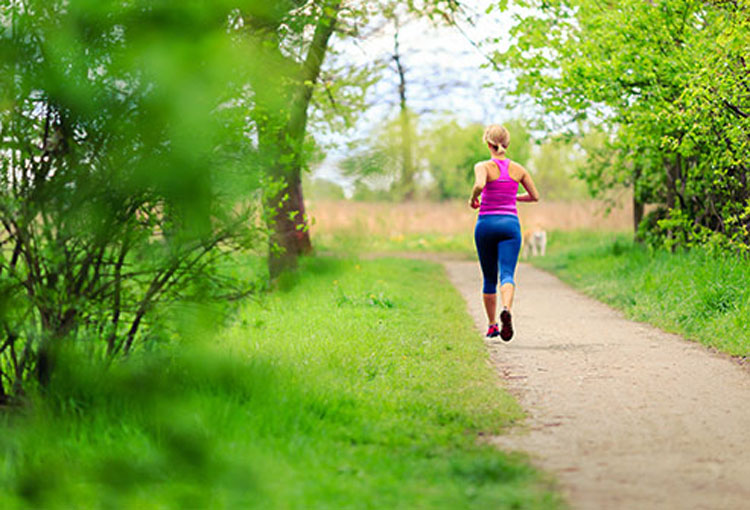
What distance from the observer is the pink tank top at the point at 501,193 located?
374 inches

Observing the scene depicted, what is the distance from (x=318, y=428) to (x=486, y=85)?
15.4 m

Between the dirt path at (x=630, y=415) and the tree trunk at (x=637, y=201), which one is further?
the tree trunk at (x=637, y=201)

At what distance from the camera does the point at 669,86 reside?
44.4 feet

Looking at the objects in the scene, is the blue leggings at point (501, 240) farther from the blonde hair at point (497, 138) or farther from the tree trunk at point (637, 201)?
the tree trunk at point (637, 201)

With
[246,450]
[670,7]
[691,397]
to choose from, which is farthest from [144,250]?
[670,7]

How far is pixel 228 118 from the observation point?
16.4 feet

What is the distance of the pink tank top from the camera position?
9500 millimetres

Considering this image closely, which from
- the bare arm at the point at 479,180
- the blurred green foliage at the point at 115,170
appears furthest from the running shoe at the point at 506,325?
the blurred green foliage at the point at 115,170

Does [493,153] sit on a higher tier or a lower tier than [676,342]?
higher

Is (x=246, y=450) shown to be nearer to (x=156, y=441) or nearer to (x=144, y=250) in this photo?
(x=156, y=441)

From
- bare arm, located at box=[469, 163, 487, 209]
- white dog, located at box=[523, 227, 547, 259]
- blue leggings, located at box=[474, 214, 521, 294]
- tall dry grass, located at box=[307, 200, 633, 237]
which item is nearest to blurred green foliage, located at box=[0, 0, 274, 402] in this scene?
→ bare arm, located at box=[469, 163, 487, 209]

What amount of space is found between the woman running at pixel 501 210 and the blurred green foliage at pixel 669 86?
2.65 meters

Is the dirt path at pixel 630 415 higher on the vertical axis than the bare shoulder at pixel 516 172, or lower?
lower

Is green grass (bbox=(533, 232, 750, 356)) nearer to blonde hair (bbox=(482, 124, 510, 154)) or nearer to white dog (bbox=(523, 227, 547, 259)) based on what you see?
blonde hair (bbox=(482, 124, 510, 154))
